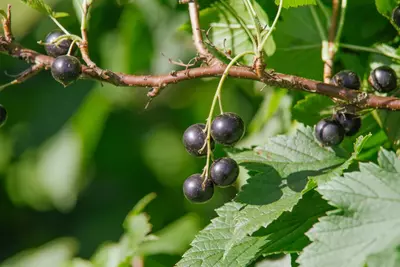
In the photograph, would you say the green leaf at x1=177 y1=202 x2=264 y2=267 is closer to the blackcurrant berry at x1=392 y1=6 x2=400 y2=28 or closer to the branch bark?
the branch bark

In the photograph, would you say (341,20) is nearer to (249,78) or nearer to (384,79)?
(384,79)

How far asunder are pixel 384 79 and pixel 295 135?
12.5 inches

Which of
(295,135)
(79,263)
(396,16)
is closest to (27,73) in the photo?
(295,135)

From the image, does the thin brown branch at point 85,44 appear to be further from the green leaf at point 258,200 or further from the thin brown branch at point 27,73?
the green leaf at point 258,200

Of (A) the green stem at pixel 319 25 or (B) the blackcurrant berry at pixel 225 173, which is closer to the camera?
(B) the blackcurrant berry at pixel 225 173

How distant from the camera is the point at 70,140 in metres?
4.00

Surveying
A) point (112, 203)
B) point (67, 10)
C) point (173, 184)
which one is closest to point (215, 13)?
point (67, 10)

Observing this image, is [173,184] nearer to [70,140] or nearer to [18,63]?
[70,140]

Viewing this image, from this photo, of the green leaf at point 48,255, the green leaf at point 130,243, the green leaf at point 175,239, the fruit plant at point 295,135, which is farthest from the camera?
the green leaf at point 48,255

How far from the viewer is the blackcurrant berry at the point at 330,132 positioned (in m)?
1.96

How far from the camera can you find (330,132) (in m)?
1.96

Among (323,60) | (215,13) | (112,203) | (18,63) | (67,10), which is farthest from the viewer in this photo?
(112,203)

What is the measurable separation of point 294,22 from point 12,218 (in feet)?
10.6

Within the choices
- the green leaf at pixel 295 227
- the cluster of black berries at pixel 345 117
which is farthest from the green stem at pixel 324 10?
the green leaf at pixel 295 227
